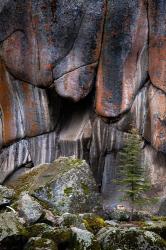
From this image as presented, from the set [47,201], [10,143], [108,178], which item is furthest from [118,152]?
[47,201]

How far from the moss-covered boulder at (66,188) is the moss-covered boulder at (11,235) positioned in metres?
2.77

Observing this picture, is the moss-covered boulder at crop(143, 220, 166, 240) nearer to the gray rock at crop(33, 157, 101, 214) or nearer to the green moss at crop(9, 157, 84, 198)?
the gray rock at crop(33, 157, 101, 214)

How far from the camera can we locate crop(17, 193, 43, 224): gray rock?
1337 centimetres

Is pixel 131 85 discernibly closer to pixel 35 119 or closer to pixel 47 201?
pixel 35 119

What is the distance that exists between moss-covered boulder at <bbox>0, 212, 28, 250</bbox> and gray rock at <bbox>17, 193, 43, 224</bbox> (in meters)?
0.88

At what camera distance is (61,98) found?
70.6 ft

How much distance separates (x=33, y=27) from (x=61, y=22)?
3.59ft

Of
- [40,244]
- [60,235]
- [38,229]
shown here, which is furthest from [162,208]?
[40,244]

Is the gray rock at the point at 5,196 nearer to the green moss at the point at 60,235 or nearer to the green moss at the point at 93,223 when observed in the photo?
the green moss at the point at 93,223

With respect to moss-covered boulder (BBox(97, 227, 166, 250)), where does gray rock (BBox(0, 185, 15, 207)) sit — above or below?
below

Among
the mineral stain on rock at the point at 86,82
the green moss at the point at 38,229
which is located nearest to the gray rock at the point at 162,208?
the mineral stain on rock at the point at 86,82

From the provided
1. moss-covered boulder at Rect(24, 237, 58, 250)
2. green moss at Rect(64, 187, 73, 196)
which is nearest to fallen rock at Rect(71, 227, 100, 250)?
moss-covered boulder at Rect(24, 237, 58, 250)

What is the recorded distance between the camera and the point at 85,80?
2095 centimetres

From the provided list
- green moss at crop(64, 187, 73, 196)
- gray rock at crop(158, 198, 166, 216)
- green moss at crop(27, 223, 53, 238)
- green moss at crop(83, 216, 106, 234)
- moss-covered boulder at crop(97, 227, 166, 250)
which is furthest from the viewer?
gray rock at crop(158, 198, 166, 216)
